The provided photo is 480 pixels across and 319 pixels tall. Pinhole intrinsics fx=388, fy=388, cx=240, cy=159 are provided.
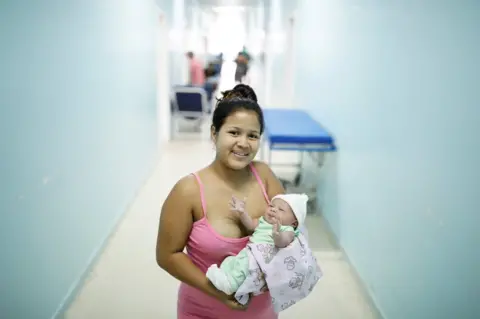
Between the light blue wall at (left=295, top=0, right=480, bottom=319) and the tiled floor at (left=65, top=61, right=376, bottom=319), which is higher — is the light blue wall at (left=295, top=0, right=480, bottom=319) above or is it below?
above

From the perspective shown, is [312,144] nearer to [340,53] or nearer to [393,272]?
[340,53]

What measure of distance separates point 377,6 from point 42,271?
2.54 meters

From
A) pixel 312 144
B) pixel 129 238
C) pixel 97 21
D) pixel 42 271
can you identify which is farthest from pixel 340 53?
pixel 42 271

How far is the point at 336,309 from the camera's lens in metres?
2.45

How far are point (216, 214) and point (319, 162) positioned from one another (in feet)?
8.98

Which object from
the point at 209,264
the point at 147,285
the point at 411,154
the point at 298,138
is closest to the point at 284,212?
the point at 209,264

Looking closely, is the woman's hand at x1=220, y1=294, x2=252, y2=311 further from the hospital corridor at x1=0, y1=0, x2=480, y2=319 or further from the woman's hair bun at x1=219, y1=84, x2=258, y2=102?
the woman's hair bun at x1=219, y1=84, x2=258, y2=102

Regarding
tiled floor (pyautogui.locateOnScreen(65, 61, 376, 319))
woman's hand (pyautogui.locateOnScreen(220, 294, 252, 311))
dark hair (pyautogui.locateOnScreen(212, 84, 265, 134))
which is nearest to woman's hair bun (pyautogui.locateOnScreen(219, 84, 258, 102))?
dark hair (pyautogui.locateOnScreen(212, 84, 265, 134))

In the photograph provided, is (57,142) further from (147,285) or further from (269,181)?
(269,181)

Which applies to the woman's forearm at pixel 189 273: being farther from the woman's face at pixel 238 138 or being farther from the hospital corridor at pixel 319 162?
the woman's face at pixel 238 138

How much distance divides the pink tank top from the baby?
42 millimetres

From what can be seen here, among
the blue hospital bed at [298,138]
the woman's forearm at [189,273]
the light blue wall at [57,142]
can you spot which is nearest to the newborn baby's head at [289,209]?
the woman's forearm at [189,273]

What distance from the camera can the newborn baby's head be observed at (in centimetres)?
116

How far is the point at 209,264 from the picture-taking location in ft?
3.87
